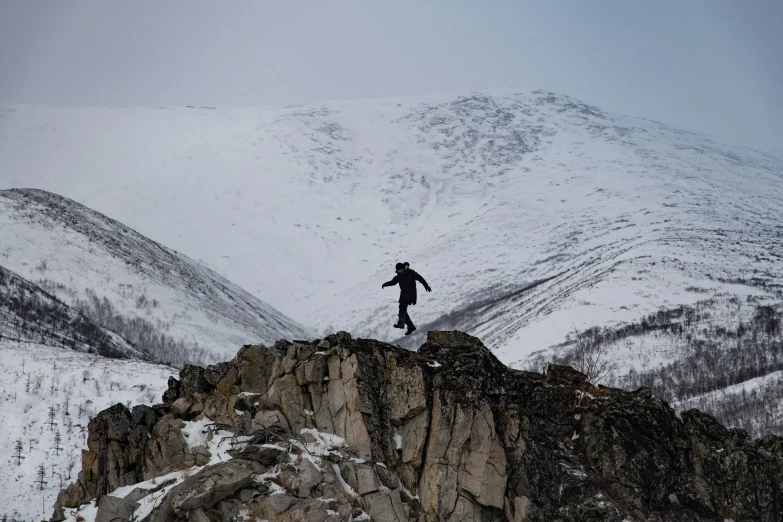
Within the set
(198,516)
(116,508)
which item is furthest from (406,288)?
(116,508)

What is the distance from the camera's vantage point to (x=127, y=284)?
422 feet

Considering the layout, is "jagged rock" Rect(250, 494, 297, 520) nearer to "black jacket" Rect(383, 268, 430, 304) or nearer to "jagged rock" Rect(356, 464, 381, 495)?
"jagged rock" Rect(356, 464, 381, 495)

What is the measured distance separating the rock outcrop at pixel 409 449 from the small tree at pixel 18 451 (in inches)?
1051

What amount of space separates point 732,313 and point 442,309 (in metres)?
53.3

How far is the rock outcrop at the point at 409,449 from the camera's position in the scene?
23.6 meters

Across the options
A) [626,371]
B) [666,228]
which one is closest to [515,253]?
[666,228]

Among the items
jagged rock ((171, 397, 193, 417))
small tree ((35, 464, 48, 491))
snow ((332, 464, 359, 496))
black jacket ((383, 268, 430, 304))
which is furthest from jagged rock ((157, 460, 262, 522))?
small tree ((35, 464, 48, 491))

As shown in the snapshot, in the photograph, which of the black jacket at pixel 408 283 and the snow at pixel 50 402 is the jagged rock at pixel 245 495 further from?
the snow at pixel 50 402

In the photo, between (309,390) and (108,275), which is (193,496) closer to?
(309,390)

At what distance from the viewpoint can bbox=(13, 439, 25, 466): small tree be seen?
1935 inches

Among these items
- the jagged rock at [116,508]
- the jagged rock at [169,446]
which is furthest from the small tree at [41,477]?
the jagged rock at [116,508]

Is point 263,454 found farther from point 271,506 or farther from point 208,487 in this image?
point 208,487

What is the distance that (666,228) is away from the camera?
186 metres

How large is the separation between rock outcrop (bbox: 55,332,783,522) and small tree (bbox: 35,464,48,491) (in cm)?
2390
